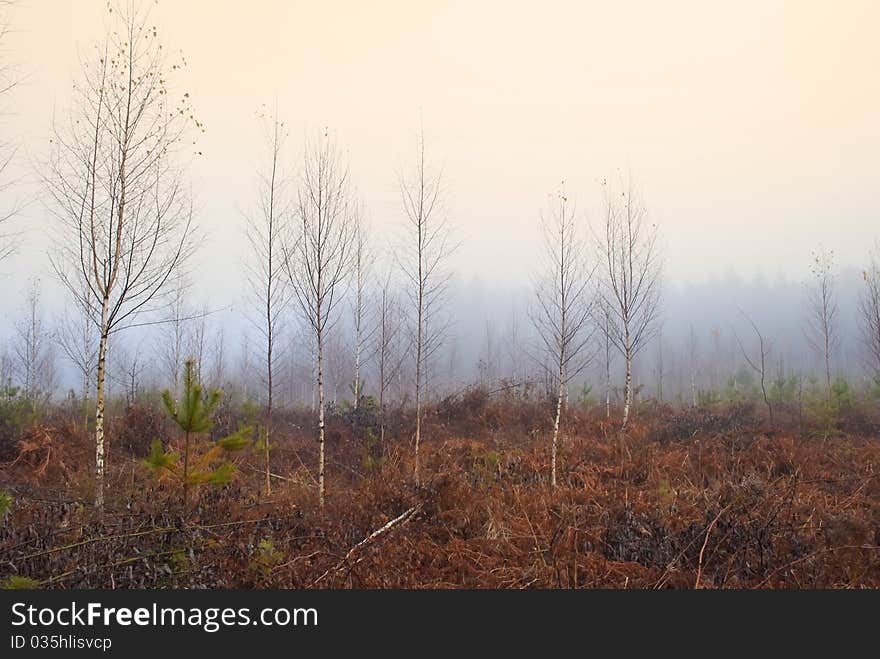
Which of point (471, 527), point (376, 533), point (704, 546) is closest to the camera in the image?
point (704, 546)

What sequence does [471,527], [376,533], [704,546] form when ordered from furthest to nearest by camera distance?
[471,527] < [376,533] < [704,546]

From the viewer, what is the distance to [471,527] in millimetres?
6523

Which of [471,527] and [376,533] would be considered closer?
[376,533]

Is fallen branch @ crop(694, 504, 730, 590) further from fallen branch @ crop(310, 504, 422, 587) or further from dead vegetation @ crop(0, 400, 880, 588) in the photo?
fallen branch @ crop(310, 504, 422, 587)

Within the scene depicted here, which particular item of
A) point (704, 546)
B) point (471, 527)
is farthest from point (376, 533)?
point (704, 546)

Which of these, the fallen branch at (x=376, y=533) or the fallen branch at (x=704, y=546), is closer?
the fallen branch at (x=704, y=546)

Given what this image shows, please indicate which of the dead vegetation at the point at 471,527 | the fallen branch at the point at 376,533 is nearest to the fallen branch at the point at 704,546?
the dead vegetation at the point at 471,527

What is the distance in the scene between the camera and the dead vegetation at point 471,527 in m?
4.96

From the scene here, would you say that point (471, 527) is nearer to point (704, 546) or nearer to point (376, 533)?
point (376, 533)

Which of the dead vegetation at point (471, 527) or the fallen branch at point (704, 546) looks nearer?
the fallen branch at point (704, 546)

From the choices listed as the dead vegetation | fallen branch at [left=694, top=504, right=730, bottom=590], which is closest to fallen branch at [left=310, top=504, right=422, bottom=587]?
the dead vegetation

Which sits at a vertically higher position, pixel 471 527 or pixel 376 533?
pixel 376 533

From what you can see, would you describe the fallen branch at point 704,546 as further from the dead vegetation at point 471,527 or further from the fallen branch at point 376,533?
the fallen branch at point 376,533

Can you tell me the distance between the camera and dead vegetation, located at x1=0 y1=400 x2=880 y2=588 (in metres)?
4.96
